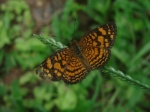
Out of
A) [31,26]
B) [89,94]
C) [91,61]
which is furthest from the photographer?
[31,26]

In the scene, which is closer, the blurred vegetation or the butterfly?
the butterfly

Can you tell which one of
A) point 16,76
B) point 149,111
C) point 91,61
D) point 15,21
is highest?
point 15,21

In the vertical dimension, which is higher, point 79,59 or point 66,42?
point 66,42

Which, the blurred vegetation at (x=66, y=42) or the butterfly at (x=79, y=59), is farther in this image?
the blurred vegetation at (x=66, y=42)

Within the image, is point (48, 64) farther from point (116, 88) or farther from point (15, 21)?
→ point (15, 21)

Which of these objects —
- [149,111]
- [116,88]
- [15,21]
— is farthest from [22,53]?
[149,111]
